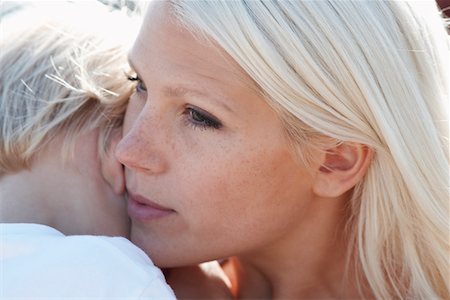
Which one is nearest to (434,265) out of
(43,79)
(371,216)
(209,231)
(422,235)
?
(422,235)

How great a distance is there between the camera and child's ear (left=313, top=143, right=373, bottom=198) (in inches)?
84.5

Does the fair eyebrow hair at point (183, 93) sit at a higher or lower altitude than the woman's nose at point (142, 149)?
higher

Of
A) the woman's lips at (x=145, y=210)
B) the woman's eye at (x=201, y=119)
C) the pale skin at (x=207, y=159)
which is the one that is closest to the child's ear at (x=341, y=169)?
the pale skin at (x=207, y=159)

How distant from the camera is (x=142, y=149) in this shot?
207 centimetres

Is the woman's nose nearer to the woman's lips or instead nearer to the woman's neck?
the woman's lips

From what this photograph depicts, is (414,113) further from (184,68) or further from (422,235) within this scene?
(184,68)

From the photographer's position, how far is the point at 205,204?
2100 millimetres

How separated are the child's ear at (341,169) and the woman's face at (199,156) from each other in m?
0.05

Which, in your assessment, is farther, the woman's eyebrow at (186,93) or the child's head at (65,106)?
the child's head at (65,106)

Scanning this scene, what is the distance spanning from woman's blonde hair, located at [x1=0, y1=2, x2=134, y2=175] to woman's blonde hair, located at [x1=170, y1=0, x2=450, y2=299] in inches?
16.9

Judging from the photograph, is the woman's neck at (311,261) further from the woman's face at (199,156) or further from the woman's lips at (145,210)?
the woman's lips at (145,210)

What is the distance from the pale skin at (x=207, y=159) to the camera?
2.00 m

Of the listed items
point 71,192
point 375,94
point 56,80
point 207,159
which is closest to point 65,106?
point 56,80

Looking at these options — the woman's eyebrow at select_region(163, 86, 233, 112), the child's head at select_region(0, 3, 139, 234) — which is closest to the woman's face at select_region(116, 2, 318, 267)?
the woman's eyebrow at select_region(163, 86, 233, 112)
